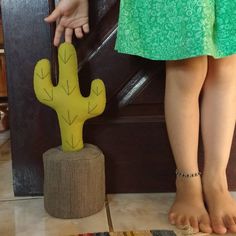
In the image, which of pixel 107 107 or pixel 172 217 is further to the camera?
pixel 107 107

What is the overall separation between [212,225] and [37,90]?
1.50ft

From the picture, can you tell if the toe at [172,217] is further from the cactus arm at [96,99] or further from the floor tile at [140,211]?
the cactus arm at [96,99]

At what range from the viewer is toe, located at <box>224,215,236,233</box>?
752mm

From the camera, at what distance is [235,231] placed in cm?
75

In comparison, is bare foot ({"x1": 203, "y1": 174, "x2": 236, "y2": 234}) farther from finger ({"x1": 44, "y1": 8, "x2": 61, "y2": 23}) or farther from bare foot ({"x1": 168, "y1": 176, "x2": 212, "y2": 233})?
finger ({"x1": 44, "y1": 8, "x2": 61, "y2": 23})

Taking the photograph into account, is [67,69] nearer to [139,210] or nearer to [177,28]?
[177,28]

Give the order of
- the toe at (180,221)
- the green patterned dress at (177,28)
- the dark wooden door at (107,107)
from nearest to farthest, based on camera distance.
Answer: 1. the green patterned dress at (177,28)
2. the toe at (180,221)
3. the dark wooden door at (107,107)

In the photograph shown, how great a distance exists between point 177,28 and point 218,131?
9.5 inches

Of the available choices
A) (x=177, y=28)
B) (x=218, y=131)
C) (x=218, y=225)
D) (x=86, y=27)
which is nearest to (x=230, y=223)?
(x=218, y=225)

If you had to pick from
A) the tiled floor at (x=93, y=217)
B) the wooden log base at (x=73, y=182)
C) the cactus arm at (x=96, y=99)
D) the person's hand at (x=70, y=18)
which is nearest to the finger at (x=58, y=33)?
the person's hand at (x=70, y=18)

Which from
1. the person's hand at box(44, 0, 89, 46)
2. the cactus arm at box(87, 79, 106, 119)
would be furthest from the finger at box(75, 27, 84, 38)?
the cactus arm at box(87, 79, 106, 119)

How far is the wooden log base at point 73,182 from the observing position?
0.81 m

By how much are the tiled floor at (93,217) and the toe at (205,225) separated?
42 millimetres

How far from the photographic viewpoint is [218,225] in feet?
2.48
